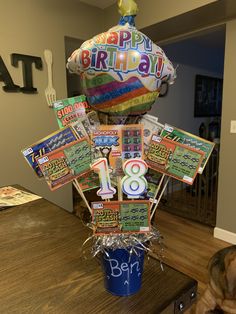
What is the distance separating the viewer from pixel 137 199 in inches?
25.3

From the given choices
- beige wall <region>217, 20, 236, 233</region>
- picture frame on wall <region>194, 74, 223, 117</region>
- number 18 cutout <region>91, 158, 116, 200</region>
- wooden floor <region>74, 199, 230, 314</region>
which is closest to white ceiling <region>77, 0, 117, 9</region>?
beige wall <region>217, 20, 236, 233</region>

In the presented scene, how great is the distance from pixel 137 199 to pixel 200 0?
6.65 ft

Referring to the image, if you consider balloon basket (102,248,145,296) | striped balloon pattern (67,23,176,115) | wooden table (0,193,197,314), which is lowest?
wooden table (0,193,197,314)

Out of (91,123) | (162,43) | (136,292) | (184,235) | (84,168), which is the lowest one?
(184,235)

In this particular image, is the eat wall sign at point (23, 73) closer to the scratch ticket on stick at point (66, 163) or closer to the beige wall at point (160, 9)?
the beige wall at point (160, 9)

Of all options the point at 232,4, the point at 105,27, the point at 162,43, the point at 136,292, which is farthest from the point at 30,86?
the point at 136,292

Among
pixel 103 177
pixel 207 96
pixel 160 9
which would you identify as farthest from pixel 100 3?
pixel 103 177

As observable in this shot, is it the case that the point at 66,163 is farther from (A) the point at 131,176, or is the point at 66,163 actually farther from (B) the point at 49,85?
(B) the point at 49,85

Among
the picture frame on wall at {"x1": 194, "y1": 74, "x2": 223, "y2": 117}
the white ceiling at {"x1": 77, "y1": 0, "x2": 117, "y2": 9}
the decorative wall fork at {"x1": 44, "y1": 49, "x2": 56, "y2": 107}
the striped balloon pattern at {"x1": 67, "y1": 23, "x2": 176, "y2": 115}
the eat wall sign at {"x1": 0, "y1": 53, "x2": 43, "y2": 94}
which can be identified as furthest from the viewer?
the picture frame on wall at {"x1": 194, "y1": 74, "x2": 223, "y2": 117}

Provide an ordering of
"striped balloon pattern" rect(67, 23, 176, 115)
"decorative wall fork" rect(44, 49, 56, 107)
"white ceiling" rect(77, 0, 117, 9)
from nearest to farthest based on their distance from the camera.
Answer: "striped balloon pattern" rect(67, 23, 176, 115) < "decorative wall fork" rect(44, 49, 56, 107) < "white ceiling" rect(77, 0, 117, 9)

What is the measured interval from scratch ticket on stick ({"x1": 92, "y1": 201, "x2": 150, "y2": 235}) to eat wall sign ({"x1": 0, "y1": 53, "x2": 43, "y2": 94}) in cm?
209

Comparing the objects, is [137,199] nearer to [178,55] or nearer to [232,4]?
[232,4]

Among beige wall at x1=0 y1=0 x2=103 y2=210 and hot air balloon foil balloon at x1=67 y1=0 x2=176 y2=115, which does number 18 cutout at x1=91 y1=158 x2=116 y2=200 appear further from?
beige wall at x1=0 y1=0 x2=103 y2=210

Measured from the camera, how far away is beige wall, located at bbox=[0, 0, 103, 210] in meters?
2.33
